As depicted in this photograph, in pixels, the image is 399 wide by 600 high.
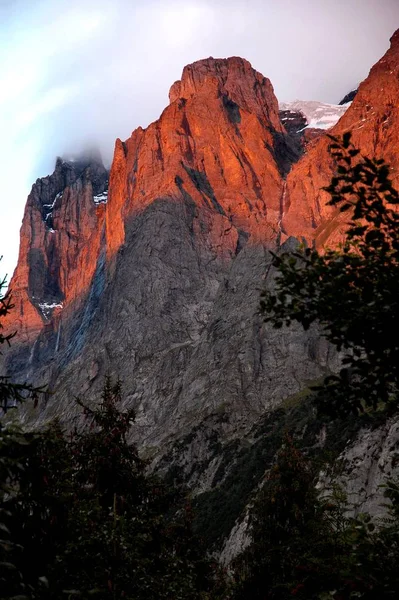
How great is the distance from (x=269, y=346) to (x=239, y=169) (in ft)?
230

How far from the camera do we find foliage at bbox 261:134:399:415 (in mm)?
7891

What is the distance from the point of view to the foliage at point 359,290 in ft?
25.9

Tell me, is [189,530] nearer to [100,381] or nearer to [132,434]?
[132,434]

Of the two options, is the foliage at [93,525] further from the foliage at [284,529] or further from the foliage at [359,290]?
the foliage at [359,290]

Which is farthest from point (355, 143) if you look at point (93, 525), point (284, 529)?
point (93, 525)

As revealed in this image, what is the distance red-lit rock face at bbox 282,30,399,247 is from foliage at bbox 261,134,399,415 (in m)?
158

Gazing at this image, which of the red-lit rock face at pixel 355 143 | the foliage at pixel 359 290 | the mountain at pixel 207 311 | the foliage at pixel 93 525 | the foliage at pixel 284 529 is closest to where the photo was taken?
the foliage at pixel 359 290

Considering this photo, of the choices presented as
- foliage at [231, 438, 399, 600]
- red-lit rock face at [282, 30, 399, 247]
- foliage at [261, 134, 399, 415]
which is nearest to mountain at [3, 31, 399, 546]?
red-lit rock face at [282, 30, 399, 247]

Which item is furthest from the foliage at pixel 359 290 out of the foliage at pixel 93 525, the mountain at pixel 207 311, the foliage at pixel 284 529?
the mountain at pixel 207 311

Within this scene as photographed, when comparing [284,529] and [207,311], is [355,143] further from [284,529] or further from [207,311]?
[284,529]

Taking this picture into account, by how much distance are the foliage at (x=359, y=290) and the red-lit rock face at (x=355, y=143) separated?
158254 millimetres

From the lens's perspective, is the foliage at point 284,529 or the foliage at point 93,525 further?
the foliage at point 284,529

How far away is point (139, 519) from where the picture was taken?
15.6 metres

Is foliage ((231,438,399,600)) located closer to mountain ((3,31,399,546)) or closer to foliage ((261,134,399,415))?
foliage ((261,134,399,415))
